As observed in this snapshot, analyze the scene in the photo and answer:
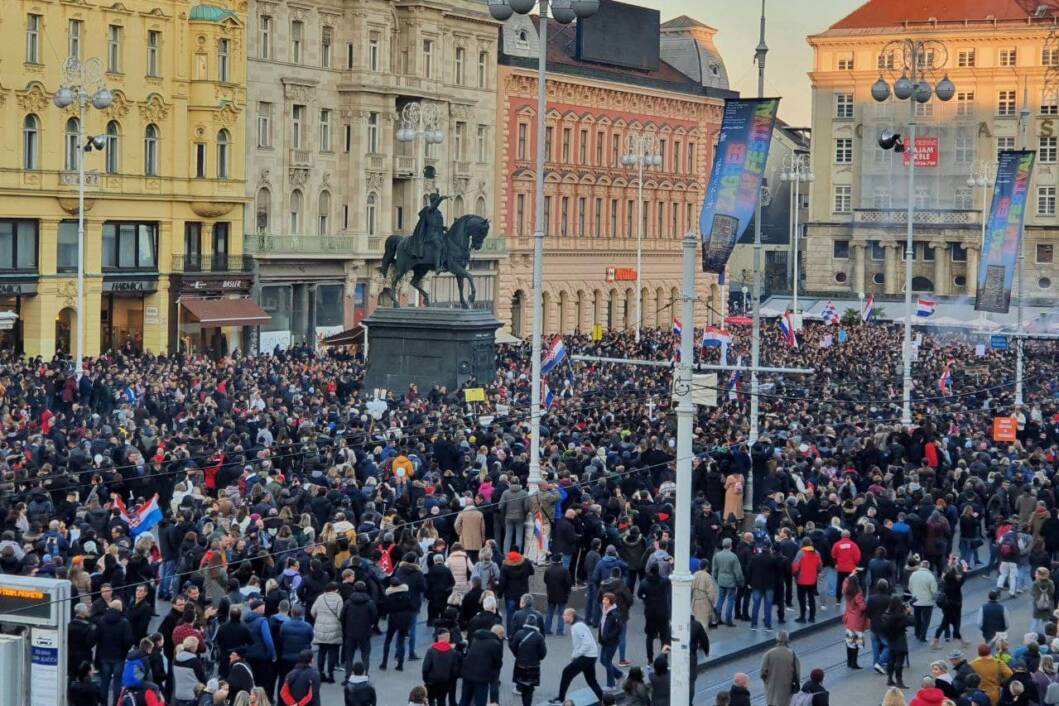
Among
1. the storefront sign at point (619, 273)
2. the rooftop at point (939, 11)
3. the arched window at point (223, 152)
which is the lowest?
the storefront sign at point (619, 273)

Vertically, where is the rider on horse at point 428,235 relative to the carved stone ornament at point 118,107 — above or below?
below

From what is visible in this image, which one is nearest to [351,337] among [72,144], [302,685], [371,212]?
[72,144]

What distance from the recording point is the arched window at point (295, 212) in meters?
77.2

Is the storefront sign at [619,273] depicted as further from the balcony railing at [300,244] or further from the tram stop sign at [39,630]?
the tram stop sign at [39,630]

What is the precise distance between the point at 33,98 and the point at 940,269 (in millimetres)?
63526

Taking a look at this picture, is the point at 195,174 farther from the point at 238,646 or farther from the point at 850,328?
the point at 238,646

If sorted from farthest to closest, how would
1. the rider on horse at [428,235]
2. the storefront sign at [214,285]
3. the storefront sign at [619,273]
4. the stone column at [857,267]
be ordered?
1. the stone column at [857,267]
2. the storefront sign at [619,273]
3. the storefront sign at [214,285]
4. the rider on horse at [428,235]

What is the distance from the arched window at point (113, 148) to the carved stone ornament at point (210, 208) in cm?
404

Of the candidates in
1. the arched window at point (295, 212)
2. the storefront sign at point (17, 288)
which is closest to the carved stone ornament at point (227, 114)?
the arched window at point (295, 212)

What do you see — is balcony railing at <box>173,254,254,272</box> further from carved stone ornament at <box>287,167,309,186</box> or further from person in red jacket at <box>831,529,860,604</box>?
person in red jacket at <box>831,529,860,604</box>

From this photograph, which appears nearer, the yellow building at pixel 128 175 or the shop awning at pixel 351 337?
the shop awning at pixel 351 337

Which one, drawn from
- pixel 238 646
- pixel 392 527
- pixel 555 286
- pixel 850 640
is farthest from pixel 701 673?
pixel 555 286

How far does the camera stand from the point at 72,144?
65812mm

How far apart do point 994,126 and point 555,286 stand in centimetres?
3128
